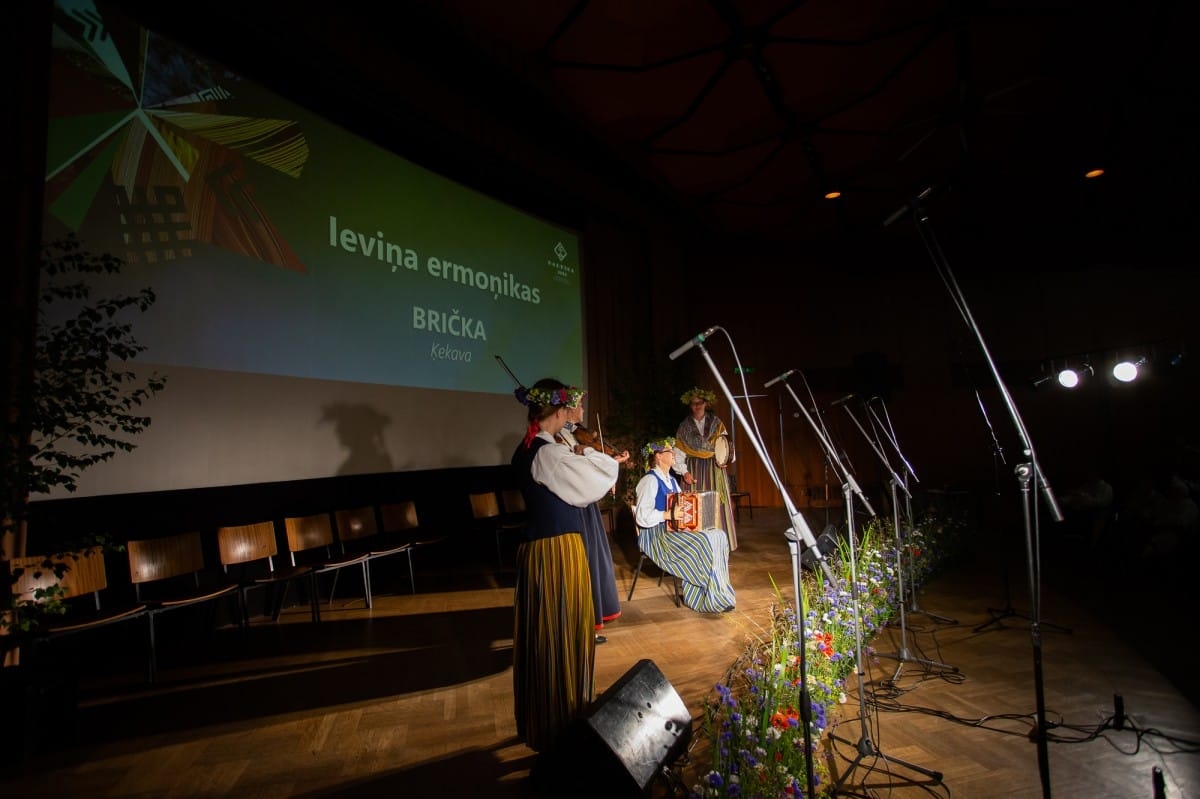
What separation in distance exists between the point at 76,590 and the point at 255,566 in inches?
59.1

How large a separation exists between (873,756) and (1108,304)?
9.03 meters

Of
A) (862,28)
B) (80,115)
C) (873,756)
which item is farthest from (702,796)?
(862,28)

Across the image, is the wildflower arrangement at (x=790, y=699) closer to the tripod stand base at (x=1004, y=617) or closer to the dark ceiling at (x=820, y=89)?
A: the tripod stand base at (x=1004, y=617)

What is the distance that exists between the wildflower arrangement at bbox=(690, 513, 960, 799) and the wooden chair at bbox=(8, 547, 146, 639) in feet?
9.21

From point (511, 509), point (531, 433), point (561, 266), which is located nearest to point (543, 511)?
point (531, 433)

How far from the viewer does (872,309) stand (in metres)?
9.27

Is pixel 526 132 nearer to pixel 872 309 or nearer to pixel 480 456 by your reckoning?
pixel 480 456

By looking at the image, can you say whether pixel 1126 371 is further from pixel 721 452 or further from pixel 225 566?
pixel 225 566

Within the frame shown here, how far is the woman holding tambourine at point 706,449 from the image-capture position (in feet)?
17.7

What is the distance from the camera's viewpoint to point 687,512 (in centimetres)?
415

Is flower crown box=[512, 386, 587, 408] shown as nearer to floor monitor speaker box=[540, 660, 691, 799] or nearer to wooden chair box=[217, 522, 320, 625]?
floor monitor speaker box=[540, 660, 691, 799]

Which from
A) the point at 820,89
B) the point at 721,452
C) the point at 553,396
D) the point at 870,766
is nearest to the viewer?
the point at 870,766

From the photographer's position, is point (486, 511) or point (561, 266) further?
point (561, 266)

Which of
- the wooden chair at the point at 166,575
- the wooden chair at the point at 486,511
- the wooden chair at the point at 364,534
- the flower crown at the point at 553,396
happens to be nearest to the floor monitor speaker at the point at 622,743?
the flower crown at the point at 553,396
